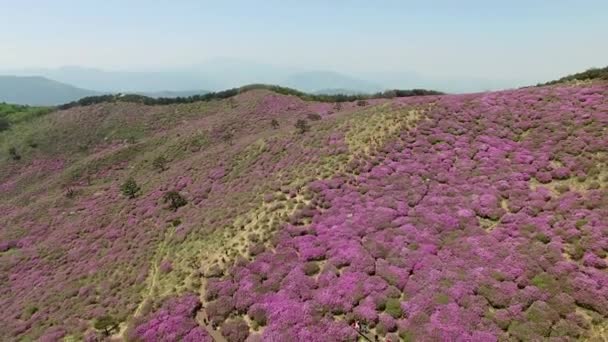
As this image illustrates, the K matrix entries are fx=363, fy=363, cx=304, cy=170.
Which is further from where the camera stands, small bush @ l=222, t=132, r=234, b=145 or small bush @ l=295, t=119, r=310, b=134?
small bush @ l=222, t=132, r=234, b=145

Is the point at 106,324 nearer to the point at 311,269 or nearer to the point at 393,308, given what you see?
the point at 311,269

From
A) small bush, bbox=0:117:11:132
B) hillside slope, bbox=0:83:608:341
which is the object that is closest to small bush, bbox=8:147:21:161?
small bush, bbox=0:117:11:132

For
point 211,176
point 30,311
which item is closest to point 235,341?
point 30,311

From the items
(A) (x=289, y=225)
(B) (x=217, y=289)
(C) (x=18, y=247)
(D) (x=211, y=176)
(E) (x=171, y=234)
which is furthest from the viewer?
(D) (x=211, y=176)

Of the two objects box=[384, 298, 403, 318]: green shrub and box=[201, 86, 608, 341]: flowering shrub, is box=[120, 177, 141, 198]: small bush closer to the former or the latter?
box=[201, 86, 608, 341]: flowering shrub

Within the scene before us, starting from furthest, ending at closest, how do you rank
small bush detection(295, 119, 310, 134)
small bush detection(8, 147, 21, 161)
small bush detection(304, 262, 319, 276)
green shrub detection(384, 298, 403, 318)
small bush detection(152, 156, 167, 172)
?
small bush detection(8, 147, 21, 161), small bush detection(152, 156, 167, 172), small bush detection(295, 119, 310, 134), small bush detection(304, 262, 319, 276), green shrub detection(384, 298, 403, 318)

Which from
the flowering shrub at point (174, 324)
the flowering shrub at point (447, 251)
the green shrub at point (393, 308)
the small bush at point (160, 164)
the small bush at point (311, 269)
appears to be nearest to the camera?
the flowering shrub at point (447, 251)

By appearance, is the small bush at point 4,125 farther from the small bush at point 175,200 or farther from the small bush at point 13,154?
the small bush at point 175,200

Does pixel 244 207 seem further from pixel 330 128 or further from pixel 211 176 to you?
pixel 330 128

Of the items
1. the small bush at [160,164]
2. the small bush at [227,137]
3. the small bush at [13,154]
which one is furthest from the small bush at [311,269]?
the small bush at [13,154]
